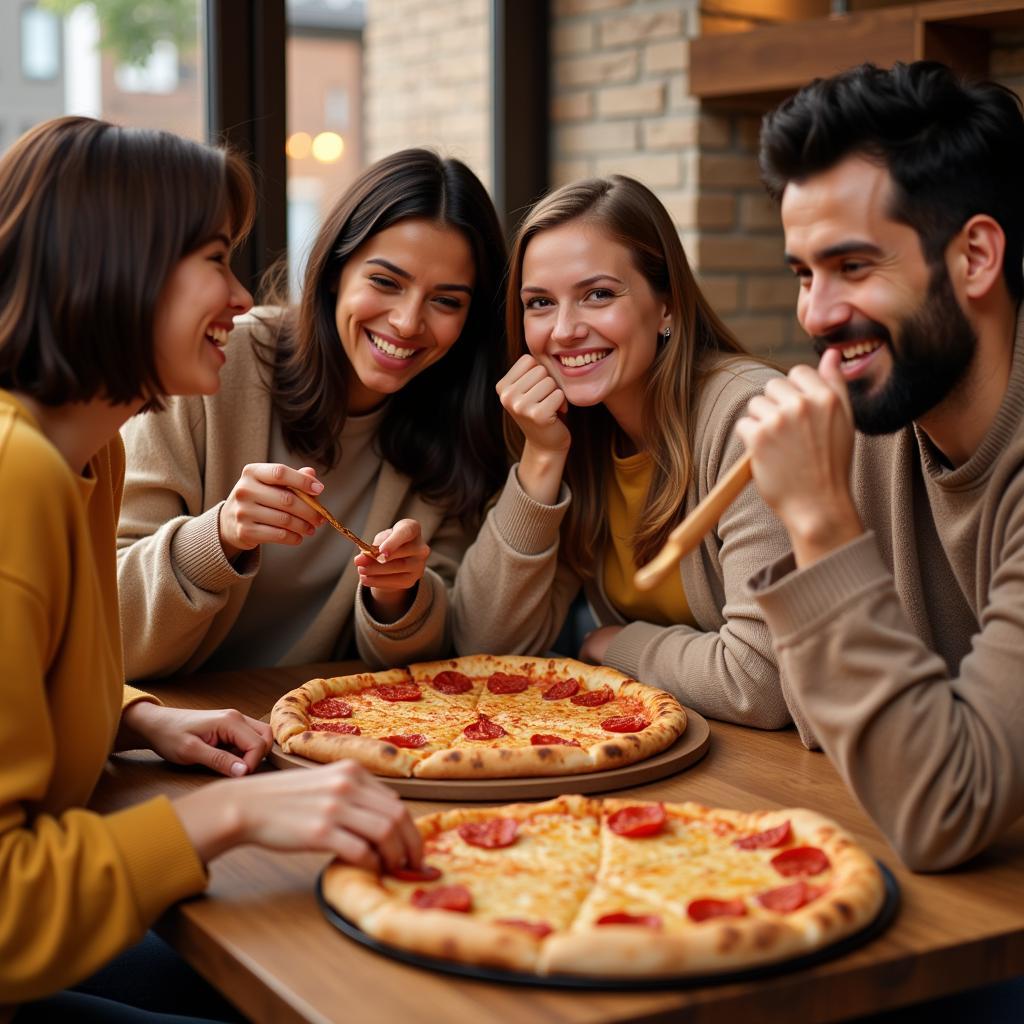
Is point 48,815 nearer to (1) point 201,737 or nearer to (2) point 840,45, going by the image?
(1) point 201,737

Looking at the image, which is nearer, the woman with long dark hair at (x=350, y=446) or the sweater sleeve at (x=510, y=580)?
the woman with long dark hair at (x=350, y=446)

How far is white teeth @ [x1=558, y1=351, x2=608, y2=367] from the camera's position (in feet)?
8.30

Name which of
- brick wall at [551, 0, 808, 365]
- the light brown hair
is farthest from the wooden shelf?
the light brown hair

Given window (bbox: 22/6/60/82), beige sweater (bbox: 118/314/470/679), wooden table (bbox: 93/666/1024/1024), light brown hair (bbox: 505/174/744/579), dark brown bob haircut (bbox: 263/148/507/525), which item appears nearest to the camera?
wooden table (bbox: 93/666/1024/1024)

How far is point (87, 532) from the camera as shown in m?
1.52

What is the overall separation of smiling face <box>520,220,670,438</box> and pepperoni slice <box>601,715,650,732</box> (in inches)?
27.0

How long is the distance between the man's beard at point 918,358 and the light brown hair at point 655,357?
0.71 meters

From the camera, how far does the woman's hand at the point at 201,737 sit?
73.7 inches

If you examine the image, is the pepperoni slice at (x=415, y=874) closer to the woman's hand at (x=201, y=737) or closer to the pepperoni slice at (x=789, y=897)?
the pepperoni slice at (x=789, y=897)

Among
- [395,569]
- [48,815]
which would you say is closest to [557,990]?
[48,815]

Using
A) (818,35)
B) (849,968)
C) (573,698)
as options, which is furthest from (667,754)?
(818,35)

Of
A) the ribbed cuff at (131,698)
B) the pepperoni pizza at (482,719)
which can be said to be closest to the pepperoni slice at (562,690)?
the pepperoni pizza at (482,719)

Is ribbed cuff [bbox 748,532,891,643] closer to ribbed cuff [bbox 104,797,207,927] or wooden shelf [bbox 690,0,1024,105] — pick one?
ribbed cuff [bbox 104,797,207,927]

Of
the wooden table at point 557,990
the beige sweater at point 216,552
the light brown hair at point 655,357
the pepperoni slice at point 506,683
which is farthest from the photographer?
the light brown hair at point 655,357
